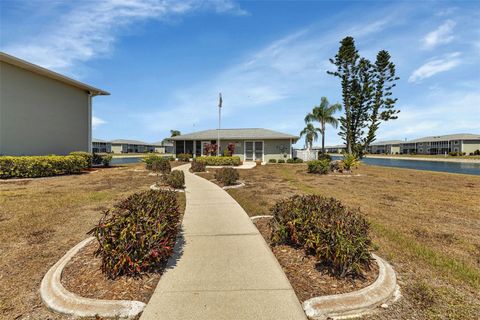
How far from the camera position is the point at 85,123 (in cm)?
→ 2119

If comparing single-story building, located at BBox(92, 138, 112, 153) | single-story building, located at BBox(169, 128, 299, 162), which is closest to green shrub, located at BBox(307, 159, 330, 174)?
single-story building, located at BBox(169, 128, 299, 162)

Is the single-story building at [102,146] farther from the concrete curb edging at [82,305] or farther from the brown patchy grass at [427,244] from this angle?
the concrete curb edging at [82,305]

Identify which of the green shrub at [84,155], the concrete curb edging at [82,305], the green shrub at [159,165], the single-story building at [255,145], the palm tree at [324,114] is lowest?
the concrete curb edging at [82,305]

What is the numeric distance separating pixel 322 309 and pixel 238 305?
40.5 inches

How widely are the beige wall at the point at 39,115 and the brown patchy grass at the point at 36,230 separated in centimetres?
580

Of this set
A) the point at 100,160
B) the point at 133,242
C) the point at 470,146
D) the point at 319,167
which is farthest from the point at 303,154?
the point at 470,146

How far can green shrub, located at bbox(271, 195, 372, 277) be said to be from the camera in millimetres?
3562

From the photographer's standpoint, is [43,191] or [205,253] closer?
[205,253]

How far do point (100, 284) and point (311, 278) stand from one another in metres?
3.09

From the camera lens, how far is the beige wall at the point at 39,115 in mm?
14688

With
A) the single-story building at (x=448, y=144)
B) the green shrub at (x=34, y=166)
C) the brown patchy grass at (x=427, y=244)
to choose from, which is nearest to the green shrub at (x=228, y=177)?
the brown patchy grass at (x=427, y=244)

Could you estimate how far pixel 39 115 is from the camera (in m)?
16.7

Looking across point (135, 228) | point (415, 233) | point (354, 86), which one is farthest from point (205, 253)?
point (354, 86)

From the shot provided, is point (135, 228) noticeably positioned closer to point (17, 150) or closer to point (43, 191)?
point (43, 191)
